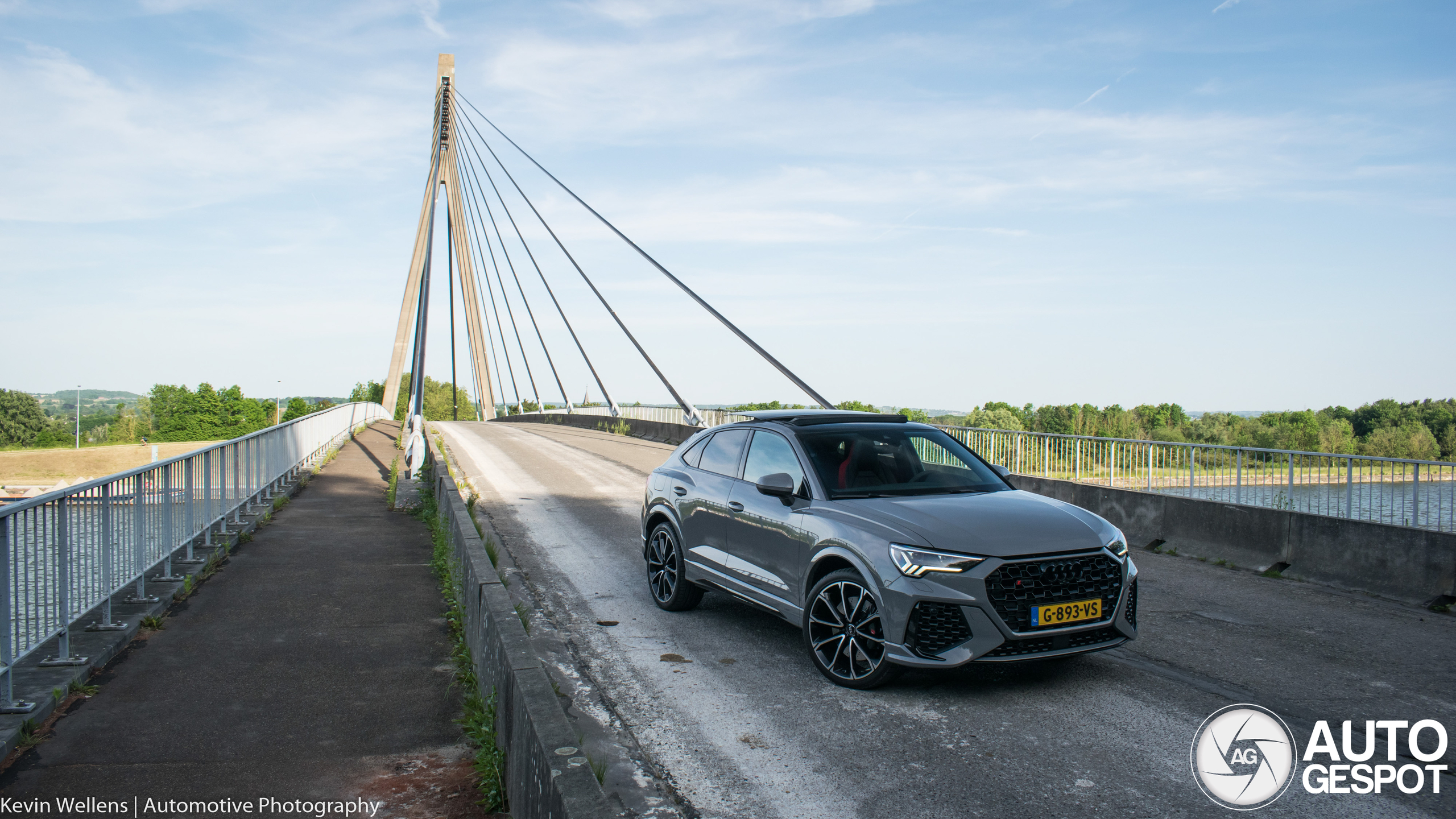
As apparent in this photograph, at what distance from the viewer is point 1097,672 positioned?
5512 mm

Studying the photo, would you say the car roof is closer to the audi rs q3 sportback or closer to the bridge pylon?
the audi rs q3 sportback

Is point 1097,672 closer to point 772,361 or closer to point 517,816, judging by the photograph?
point 517,816

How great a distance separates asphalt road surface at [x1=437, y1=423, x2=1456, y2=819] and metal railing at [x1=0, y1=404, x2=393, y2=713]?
10.1 feet

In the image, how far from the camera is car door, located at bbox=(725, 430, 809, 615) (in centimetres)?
A: 568

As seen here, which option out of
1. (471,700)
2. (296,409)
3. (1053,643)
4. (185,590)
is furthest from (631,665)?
(296,409)

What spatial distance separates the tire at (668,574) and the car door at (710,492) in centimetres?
20

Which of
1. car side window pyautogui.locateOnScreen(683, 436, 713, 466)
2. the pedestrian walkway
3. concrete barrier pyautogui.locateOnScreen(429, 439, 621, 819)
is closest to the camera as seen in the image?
concrete barrier pyautogui.locateOnScreen(429, 439, 621, 819)

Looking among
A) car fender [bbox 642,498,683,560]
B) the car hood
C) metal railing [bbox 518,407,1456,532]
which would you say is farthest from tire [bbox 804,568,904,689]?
metal railing [bbox 518,407,1456,532]

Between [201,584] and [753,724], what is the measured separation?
248 inches

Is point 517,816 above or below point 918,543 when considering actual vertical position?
below

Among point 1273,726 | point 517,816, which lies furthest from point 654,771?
point 1273,726

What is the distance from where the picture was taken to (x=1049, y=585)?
15.9ft

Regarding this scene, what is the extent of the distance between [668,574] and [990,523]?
2976mm

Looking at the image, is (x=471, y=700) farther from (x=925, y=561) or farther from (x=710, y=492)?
(x=925, y=561)
